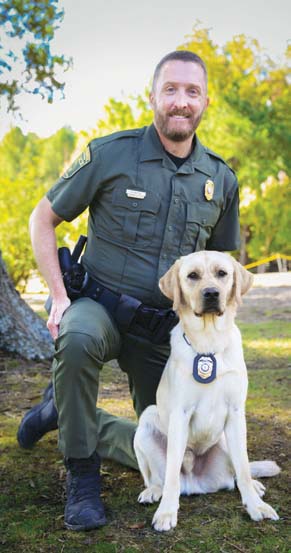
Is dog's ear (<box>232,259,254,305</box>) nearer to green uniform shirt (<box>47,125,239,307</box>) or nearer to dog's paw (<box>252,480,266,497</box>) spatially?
green uniform shirt (<box>47,125,239,307</box>)

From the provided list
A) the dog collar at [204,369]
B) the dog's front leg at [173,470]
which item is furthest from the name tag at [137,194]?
the dog's front leg at [173,470]

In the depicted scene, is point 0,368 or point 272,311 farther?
point 272,311

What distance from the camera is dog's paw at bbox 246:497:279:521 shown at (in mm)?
2840

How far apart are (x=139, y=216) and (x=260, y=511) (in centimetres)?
159

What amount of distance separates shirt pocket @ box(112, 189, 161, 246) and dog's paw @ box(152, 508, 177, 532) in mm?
1386

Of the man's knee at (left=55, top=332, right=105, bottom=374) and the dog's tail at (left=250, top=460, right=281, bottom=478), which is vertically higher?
the man's knee at (left=55, top=332, right=105, bottom=374)

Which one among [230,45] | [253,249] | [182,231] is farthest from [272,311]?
[230,45]

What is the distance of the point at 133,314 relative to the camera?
335cm

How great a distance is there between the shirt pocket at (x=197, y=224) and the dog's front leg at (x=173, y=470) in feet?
3.22

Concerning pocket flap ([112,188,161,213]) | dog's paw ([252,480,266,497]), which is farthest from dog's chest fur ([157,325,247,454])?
pocket flap ([112,188,161,213])

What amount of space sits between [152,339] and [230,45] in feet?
88.8

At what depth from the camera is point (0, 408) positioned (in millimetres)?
4691

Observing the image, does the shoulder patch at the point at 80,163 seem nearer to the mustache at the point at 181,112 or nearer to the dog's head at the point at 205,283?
the mustache at the point at 181,112

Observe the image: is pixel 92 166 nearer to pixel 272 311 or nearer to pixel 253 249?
pixel 272 311
